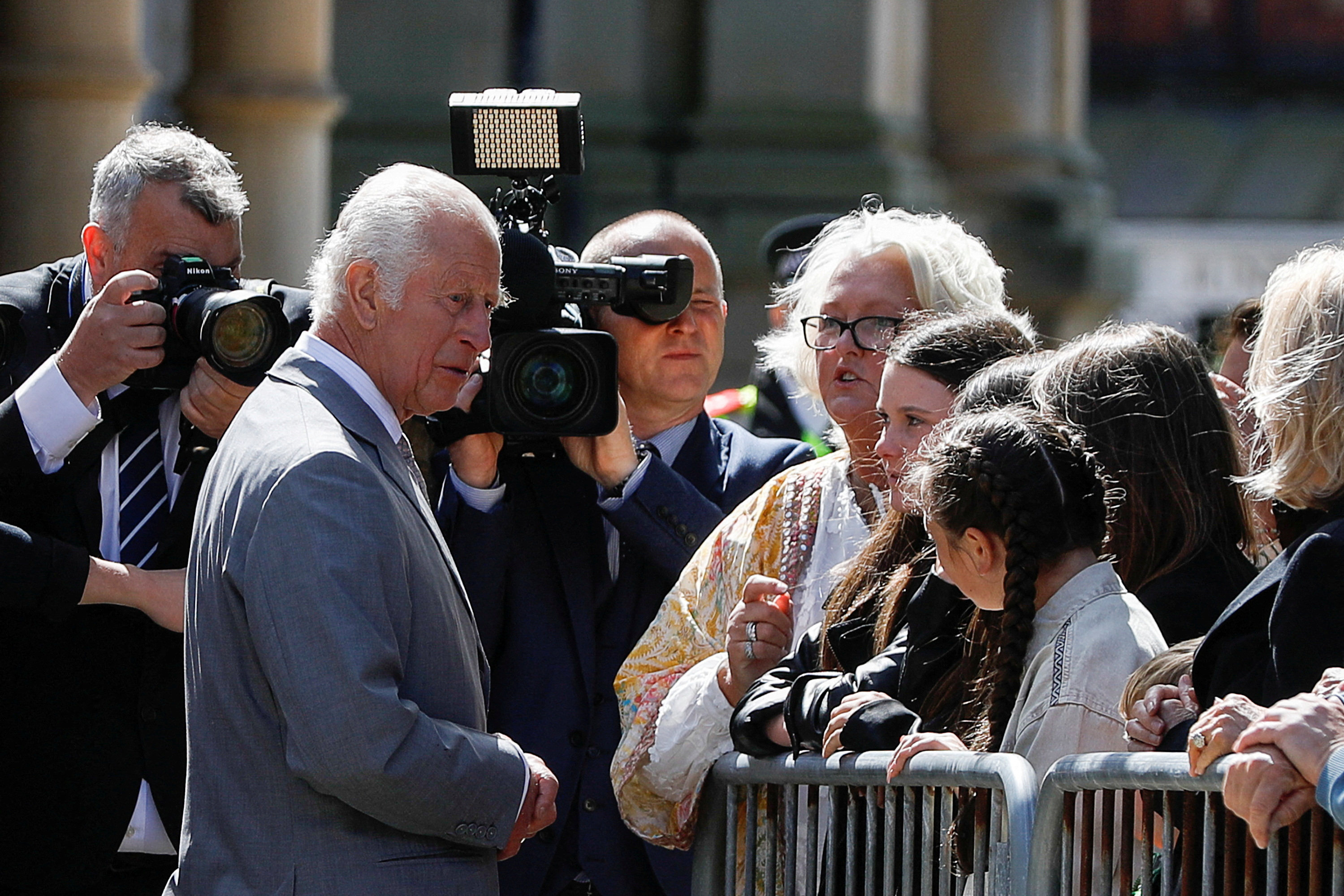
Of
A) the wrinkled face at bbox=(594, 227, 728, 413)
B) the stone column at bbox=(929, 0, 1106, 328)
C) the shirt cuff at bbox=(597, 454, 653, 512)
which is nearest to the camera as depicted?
the shirt cuff at bbox=(597, 454, 653, 512)

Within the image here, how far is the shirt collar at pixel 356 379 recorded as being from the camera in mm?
2715

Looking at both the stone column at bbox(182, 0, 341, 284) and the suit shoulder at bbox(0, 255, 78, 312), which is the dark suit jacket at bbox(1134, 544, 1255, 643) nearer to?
the suit shoulder at bbox(0, 255, 78, 312)

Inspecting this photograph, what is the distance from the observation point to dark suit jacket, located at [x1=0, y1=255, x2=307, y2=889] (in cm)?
316

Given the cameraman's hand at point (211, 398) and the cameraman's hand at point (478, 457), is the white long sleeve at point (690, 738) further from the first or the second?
the cameraman's hand at point (211, 398)

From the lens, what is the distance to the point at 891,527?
9.66 feet

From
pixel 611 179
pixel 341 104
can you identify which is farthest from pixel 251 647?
pixel 611 179

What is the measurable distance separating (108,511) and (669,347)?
3.34 feet

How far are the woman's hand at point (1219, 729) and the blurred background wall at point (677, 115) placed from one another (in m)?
3.68

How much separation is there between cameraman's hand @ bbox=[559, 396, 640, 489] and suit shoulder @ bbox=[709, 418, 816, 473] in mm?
336

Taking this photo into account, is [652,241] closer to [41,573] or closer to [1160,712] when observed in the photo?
[41,573]

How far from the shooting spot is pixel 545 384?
3.25m

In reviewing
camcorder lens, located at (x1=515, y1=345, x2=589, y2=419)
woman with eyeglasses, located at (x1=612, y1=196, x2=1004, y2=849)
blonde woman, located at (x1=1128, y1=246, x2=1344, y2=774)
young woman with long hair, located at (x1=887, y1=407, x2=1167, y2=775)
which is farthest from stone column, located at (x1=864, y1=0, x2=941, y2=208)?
blonde woman, located at (x1=1128, y1=246, x2=1344, y2=774)

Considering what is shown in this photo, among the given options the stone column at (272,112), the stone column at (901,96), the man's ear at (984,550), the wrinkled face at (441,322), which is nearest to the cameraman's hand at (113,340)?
the wrinkled face at (441,322)

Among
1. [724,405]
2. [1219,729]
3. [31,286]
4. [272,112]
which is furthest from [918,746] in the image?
[272,112]
